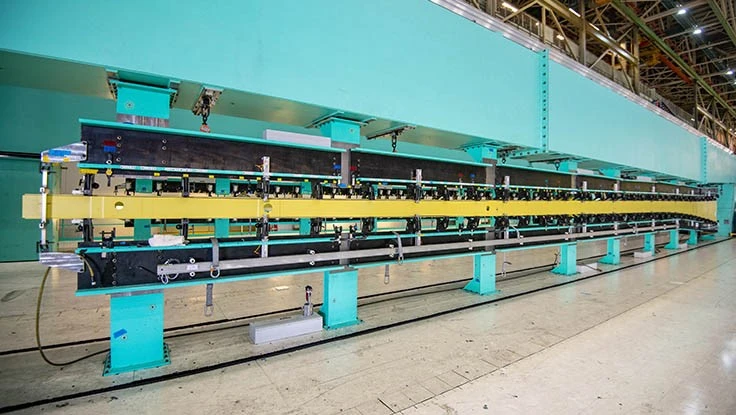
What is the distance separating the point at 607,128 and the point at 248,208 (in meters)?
5.09

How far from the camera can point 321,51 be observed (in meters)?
2.23

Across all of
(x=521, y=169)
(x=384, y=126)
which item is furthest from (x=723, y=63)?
(x=384, y=126)

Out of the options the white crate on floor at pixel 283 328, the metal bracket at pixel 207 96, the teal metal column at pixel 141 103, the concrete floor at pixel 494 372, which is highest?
the metal bracket at pixel 207 96

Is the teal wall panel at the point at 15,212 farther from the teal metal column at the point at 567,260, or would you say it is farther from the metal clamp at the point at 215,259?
the teal metal column at the point at 567,260

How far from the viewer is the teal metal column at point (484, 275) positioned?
3893 millimetres

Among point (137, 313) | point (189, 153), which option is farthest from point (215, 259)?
point (189, 153)

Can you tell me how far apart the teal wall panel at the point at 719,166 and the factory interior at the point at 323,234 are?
5.86 meters

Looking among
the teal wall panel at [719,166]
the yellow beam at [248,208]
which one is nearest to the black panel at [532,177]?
the yellow beam at [248,208]

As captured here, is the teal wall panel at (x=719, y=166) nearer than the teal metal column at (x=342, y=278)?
No

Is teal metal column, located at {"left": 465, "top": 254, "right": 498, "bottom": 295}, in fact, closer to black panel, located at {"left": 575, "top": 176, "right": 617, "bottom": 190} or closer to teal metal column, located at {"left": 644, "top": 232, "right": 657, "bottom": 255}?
black panel, located at {"left": 575, "top": 176, "right": 617, "bottom": 190}

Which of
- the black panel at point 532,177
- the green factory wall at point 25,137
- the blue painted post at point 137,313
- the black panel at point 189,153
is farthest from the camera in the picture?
the green factory wall at point 25,137

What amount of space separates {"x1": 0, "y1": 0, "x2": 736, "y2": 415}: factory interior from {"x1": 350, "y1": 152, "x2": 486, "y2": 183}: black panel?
0.03 meters

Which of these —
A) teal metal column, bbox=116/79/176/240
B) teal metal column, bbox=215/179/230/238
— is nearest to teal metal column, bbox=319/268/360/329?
teal metal column, bbox=116/79/176/240

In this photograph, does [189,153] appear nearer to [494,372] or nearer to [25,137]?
[494,372]
